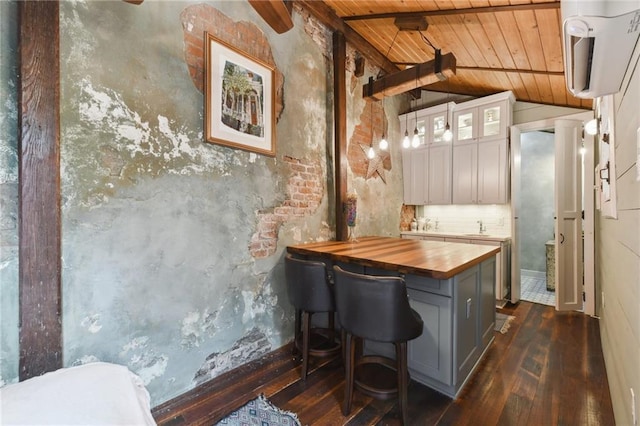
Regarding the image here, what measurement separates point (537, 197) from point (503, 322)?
352 centimetres

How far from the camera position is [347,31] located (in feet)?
11.4

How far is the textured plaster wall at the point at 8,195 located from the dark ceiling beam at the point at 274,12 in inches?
50.0

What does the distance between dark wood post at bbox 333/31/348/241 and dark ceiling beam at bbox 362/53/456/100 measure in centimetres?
62

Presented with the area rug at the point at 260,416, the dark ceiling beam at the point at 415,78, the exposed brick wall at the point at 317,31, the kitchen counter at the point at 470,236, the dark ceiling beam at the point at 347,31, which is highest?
the dark ceiling beam at the point at 347,31

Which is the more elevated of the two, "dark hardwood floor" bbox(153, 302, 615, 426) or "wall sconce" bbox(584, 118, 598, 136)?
"wall sconce" bbox(584, 118, 598, 136)

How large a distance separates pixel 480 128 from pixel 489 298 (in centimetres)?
275

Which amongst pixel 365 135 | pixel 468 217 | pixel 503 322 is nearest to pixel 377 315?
pixel 503 322

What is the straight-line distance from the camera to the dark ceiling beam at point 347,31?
119 inches

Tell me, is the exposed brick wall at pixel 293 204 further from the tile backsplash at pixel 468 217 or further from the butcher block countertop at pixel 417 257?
the tile backsplash at pixel 468 217

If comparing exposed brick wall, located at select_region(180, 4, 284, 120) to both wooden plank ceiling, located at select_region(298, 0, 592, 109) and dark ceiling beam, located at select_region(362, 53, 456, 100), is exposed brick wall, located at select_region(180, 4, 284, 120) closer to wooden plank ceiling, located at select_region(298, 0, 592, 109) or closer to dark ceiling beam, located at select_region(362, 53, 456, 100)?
wooden plank ceiling, located at select_region(298, 0, 592, 109)

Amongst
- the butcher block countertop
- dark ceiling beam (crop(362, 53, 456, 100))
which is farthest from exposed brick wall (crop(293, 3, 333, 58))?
the butcher block countertop

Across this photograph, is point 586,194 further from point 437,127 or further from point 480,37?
point 480,37

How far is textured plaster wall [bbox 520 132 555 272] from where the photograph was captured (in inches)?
217

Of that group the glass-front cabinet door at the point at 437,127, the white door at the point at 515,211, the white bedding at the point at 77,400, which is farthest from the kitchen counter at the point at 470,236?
the white bedding at the point at 77,400
